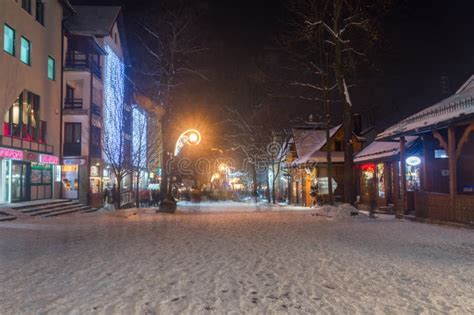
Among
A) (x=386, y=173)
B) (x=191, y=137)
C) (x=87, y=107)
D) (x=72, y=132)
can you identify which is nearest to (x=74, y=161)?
(x=72, y=132)

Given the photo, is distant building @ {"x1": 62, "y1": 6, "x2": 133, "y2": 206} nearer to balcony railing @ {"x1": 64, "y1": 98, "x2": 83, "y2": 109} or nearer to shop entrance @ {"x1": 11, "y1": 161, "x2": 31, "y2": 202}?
balcony railing @ {"x1": 64, "y1": 98, "x2": 83, "y2": 109}

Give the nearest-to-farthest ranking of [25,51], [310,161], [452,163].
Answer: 1. [452,163]
2. [25,51]
3. [310,161]

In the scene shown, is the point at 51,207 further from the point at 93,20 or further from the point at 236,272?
the point at 236,272

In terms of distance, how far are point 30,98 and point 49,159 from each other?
4.02 meters

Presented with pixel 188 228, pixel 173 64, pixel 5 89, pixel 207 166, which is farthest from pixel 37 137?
pixel 207 166

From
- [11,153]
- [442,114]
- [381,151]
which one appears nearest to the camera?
[442,114]

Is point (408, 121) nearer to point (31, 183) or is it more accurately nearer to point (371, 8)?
point (371, 8)

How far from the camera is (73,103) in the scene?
33531 mm

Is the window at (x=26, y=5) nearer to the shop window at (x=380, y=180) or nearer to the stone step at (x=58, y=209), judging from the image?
the stone step at (x=58, y=209)

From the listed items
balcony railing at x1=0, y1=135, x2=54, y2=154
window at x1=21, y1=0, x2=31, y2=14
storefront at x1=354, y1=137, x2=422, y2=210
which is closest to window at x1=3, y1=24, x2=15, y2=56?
window at x1=21, y1=0, x2=31, y2=14

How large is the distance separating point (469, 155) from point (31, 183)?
23715 mm

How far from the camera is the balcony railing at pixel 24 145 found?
942 inches

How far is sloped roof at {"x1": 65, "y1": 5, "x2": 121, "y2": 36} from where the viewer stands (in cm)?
3575

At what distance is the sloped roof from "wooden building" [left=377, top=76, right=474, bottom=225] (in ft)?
80.0
